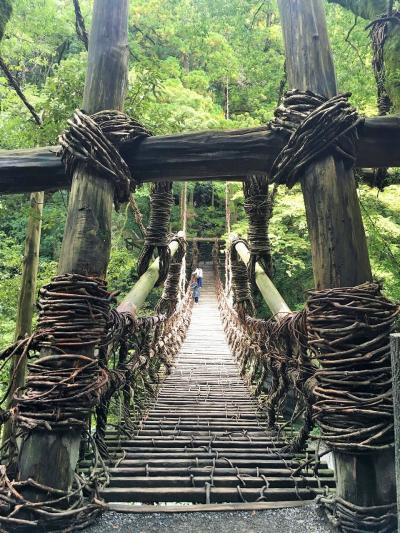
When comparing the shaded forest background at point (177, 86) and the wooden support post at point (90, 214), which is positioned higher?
the shaded forest background at point (177, 86)

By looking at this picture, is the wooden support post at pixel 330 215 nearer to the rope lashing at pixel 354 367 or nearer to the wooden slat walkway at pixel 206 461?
the rope lashing at pixel 354 367

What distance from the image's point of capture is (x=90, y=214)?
1195 mm

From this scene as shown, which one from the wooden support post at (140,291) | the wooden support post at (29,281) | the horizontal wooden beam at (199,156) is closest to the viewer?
the horizontal wooden beam at (199,156)

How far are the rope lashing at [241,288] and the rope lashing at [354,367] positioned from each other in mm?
2704

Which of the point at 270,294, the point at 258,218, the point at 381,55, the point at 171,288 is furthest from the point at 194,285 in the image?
the point at 381,55

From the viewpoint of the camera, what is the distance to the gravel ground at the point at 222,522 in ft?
3.26

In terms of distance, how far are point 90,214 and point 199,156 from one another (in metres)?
0.38

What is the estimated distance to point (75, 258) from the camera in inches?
45.3

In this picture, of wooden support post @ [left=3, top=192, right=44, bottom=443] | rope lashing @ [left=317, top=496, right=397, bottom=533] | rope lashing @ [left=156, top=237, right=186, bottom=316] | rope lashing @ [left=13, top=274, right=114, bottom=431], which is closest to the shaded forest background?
wooden support post @ [left=3, top=192, right=44, bottom=443]

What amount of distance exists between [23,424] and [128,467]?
56 cm

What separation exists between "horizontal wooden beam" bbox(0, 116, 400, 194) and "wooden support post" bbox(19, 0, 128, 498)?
0.15m

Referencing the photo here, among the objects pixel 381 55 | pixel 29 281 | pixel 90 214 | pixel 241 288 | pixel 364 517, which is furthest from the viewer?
pixel 241 288

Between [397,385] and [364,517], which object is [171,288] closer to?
[364,517]

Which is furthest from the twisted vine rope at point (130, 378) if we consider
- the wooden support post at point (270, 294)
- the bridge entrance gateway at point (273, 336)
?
the wooden support post at point (270, 294)
